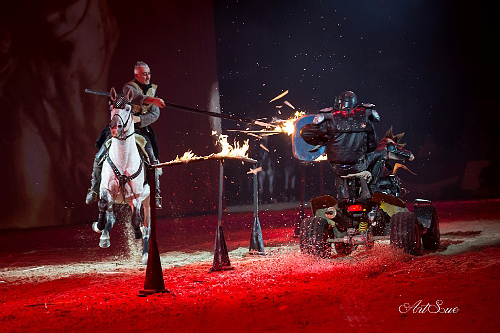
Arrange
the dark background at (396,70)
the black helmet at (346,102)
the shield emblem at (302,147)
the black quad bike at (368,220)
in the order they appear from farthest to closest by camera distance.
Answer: the dark background at (396,70) < the shield emblem at (302,147) < the black helmet at (346,102) < the black quad bike at (368,220)

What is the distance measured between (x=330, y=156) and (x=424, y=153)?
14.0 m

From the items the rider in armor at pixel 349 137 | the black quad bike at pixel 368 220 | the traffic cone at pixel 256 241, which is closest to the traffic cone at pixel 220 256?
the black quad bike at pixel 368 220

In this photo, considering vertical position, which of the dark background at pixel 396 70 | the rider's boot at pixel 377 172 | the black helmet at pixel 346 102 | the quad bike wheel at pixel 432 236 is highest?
the dark background at pixel 396 70

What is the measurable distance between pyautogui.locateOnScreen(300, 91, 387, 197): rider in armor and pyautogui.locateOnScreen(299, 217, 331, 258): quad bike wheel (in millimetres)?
576

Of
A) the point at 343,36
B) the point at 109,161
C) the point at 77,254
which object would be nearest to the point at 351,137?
the point at 109,161

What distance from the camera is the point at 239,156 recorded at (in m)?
7.70

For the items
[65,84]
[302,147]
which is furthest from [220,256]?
[65,84]

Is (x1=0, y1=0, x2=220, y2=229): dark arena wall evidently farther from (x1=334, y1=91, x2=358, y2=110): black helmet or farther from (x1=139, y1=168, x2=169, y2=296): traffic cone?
(x1=139, y1=168, x2=169, y2=296): traffic cone

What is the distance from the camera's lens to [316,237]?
7406 millimetres

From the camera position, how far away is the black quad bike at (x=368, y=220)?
719 cm

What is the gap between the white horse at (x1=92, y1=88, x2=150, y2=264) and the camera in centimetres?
812

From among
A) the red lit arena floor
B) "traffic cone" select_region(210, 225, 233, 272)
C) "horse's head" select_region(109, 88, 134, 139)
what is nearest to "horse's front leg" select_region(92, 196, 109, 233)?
the red lit arena floor

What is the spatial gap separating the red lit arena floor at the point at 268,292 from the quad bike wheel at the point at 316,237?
13cm

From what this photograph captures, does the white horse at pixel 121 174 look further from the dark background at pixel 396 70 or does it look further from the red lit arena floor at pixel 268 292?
the dark background at pixel 396 70
